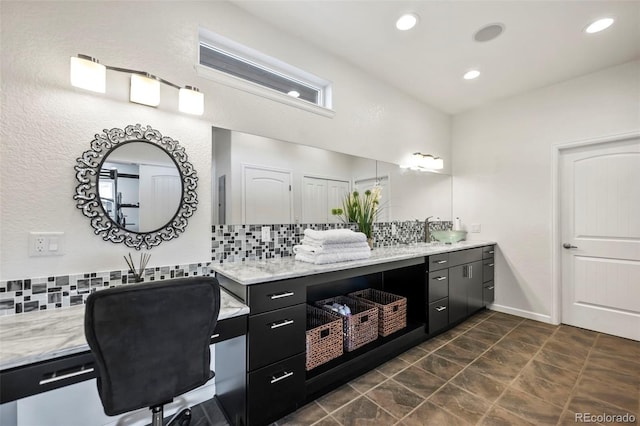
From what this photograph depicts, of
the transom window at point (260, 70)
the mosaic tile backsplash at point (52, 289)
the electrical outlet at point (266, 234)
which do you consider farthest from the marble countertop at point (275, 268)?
the transom window at point (260, 70)

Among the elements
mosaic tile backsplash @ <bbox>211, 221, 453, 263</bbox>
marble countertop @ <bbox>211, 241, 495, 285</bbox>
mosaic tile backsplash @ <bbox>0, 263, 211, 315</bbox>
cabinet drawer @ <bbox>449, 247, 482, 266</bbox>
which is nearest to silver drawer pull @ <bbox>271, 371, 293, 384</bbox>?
marble countertop @ <bbox>211, 241, 495, 285</bbox>

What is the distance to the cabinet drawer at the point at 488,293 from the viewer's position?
11.3 ft

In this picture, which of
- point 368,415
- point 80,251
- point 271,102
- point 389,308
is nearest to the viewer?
point 80,251

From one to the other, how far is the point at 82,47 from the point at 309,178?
1.67 metres

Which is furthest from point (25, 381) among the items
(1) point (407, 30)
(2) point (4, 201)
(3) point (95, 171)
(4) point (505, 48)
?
(4) point (505, 48)

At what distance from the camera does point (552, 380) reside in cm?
204

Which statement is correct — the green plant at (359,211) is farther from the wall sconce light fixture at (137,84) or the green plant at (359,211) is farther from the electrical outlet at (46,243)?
the electrical outlet at (46,243)

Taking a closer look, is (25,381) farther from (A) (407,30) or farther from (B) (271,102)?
(A) (407,30)

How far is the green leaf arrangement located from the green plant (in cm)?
159

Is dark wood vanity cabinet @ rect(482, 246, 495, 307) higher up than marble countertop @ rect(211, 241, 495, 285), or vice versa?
marble countertop @ rect(211, 241, 495, 285)

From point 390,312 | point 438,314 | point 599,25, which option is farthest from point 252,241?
point 599,25

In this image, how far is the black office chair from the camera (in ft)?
3.18

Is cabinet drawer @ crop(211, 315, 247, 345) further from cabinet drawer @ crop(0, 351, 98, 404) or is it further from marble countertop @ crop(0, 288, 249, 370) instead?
cabinet drawer @ crop(0, 351, 98, 404)

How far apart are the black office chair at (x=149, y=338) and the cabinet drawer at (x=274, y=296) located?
31 centimetres
